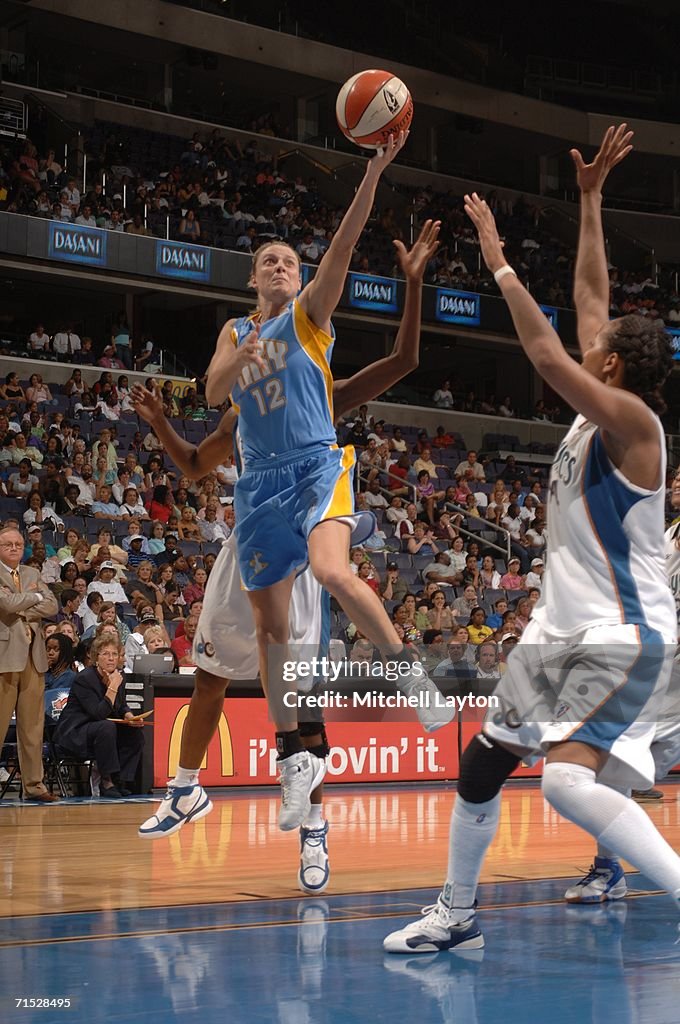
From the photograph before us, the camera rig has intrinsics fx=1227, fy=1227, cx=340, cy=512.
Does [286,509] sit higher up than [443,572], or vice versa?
[286,509]

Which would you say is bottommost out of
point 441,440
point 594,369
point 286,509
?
point 286,509

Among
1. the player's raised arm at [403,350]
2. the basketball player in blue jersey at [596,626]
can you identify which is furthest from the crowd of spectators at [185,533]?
Answer: the basketball player in blue jersey at [596,626]

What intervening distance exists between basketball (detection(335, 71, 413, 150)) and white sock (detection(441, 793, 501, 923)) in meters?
3.03

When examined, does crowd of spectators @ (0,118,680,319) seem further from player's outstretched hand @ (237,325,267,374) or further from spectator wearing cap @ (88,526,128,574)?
player's outstretched hand @ (237,325,267,374)

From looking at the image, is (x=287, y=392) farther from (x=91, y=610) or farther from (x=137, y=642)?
(x=91, y=610)

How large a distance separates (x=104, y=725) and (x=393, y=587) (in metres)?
6.41

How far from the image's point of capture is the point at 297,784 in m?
→ 5.14

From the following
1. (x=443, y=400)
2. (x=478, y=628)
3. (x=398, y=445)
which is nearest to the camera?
(x=478, y=628)

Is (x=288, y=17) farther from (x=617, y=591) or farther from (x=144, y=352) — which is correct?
(x=617, y=591)

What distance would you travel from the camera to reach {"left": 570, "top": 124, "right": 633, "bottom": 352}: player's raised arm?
4340 mm

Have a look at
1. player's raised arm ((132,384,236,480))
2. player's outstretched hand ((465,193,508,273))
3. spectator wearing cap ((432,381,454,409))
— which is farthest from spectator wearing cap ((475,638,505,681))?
spectator wearing cap ((432,381,454,409))

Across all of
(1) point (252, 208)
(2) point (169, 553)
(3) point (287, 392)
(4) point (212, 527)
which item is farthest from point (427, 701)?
(1) point (252, 208)

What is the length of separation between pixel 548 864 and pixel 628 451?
3428mm

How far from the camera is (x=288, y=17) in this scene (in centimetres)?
3097
